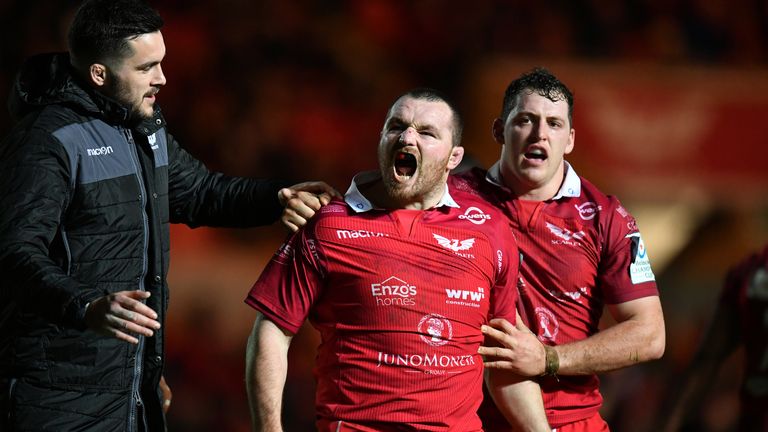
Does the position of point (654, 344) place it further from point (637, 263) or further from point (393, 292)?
point (393, 292)

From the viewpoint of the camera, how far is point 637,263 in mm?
3904

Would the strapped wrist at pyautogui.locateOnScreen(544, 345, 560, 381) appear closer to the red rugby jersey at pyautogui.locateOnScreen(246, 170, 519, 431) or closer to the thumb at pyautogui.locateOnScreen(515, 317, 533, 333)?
the thumb at pyautogui.locateOnScreen(515, 317, 533, 333)

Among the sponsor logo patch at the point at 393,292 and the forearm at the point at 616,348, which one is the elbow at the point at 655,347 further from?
the sponsor logo patch at the point at 393,292

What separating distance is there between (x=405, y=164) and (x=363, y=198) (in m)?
0.18

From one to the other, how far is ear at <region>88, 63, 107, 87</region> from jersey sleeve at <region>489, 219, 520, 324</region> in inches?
52.4

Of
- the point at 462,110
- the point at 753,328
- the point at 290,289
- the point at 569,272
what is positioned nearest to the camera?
the point at 290,289

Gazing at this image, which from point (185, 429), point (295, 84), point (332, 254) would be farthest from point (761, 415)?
point (295, 84)

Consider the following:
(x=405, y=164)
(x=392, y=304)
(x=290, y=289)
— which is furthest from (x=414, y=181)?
(x=290, y=289)

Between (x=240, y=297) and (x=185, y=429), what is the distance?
3.70ft

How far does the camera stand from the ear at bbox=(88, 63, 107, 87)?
137 inches

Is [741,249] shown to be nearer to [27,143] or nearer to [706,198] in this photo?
[706,198]

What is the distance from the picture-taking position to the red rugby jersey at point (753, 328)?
4.29m

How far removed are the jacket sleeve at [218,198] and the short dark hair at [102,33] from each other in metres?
0.54

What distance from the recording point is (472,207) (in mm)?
3738
